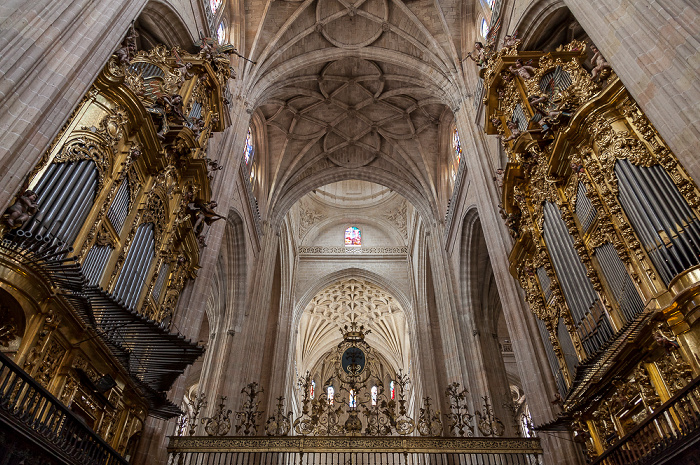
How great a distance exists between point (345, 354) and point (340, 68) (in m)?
13.6

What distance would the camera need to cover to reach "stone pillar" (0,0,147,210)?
4703mm

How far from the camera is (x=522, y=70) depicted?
9445mm

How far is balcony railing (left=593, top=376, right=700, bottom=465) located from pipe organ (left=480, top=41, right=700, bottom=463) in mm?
139

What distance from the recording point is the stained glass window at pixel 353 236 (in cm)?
3053

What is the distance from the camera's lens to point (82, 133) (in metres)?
6.19

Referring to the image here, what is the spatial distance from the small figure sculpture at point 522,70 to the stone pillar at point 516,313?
11.6 ft

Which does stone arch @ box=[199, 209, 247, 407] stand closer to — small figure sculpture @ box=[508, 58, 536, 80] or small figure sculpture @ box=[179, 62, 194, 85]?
small figure sculpture @ box=[179, 62, 194, 85]

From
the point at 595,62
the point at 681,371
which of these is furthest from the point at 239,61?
the point at 681,371

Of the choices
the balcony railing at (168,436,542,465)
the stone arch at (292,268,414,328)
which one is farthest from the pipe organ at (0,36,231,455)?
the stone arch at (292,268,414,328)

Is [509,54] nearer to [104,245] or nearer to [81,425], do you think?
[104,245]

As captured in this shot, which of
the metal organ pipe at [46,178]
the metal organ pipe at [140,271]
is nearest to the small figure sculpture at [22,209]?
the metal organ pipe at [46,178]

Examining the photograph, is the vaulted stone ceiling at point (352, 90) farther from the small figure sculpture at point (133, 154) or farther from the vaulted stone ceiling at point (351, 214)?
the small figure sculpture at point (133, 154)

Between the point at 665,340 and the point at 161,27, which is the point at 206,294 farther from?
the point at 665,340

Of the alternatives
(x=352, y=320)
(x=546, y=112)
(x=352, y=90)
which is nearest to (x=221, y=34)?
(x=352, y=90)
